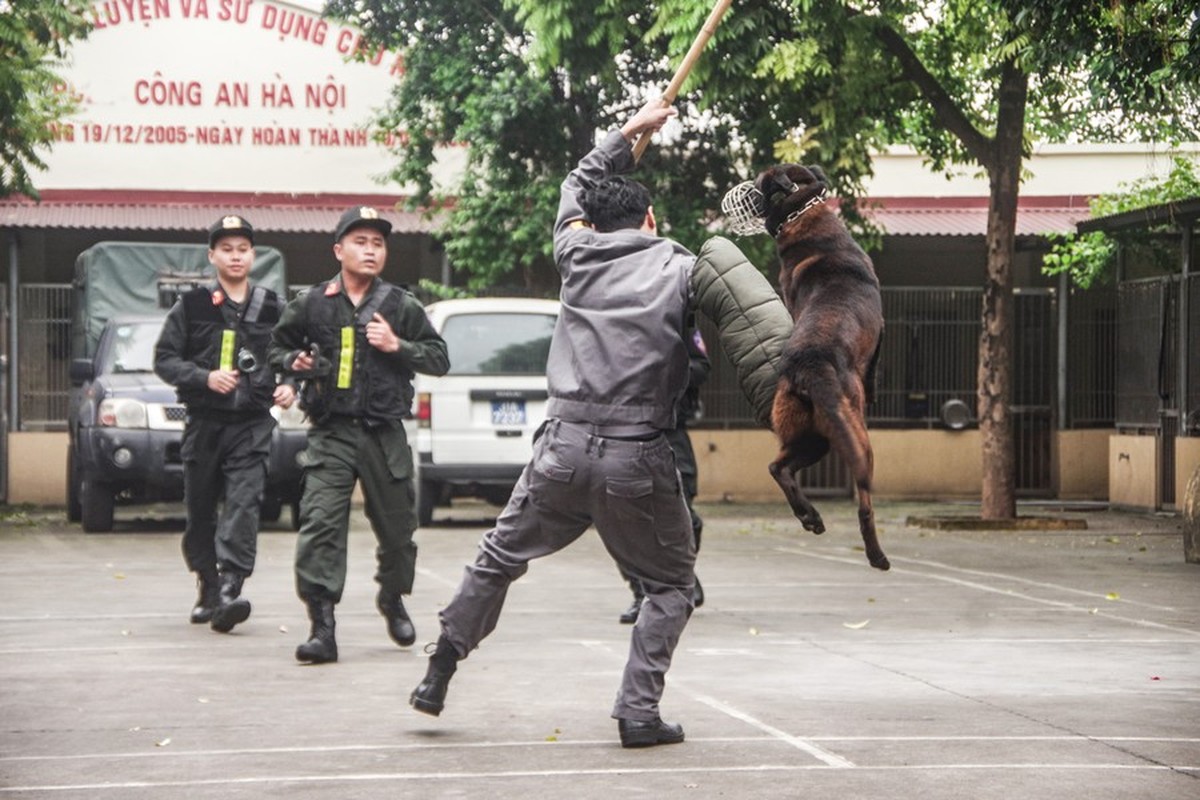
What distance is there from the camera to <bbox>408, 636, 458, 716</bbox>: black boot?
268 inches

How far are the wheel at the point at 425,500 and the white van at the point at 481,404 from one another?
0.11m

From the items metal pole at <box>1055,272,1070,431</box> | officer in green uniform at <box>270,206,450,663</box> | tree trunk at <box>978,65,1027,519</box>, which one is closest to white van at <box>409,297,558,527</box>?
tree trunk at <box>978,65,1027,519</box>

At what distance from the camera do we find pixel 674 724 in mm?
6746

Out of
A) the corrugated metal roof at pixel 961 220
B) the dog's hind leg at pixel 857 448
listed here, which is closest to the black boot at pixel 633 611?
the dog's hind leg at pixel 857 448

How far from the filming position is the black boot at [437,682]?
6801 mm

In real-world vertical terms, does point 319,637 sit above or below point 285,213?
below

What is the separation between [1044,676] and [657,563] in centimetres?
245

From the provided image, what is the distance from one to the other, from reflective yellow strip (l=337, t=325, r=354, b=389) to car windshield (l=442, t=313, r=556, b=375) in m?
9.03

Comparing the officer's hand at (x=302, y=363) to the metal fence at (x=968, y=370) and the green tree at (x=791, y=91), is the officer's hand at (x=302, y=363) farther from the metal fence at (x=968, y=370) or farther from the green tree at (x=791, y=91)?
the metal fence at (x=968, y=370)

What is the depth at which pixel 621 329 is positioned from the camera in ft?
21.4

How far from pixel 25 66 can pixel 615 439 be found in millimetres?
12266

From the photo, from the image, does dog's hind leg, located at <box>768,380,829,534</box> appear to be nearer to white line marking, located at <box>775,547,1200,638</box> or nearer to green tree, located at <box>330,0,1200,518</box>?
white line marking, located at <box>775,547,1200,638</box>

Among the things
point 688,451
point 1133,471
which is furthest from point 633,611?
point 1133,471

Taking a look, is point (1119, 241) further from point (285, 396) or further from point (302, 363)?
point (302, 363)
